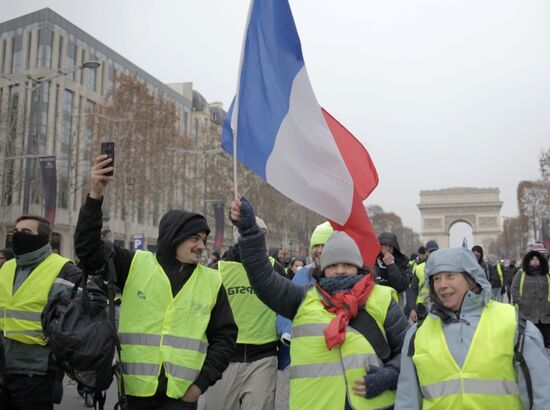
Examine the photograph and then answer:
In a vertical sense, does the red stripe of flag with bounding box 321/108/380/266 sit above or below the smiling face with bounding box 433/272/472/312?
above

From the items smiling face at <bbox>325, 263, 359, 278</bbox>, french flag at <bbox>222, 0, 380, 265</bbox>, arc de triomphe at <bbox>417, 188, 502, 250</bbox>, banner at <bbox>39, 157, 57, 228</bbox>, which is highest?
arc de triomphe at <bbox>417, 188, 502, 250</bbox>

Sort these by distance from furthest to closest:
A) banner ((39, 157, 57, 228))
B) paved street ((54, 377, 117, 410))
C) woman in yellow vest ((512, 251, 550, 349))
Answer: banner ((39, 157, 57, 228)) → woman in yellow vest ((512, 251, 550, 349)) → paved street ((54, 377, 117, 410))

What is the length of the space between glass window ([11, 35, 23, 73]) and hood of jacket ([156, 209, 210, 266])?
42531mm

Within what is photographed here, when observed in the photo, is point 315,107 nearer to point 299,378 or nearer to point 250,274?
point 250,274

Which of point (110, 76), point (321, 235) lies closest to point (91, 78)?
point (110, 76)

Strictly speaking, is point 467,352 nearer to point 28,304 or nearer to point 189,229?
point 189,229

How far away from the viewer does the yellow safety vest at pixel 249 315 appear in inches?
177

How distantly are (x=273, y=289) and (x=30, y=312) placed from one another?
182 centimetres

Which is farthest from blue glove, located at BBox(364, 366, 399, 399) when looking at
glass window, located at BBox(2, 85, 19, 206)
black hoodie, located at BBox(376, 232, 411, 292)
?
glass window, located at BBox(2, 85, 19, 206)

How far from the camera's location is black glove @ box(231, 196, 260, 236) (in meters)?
3.29

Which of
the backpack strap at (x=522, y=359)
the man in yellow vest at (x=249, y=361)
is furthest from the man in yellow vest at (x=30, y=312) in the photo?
the backpack strap at (x=522, y=359)

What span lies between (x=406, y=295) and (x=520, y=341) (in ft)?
21.9

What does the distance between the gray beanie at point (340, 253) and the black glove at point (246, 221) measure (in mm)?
493

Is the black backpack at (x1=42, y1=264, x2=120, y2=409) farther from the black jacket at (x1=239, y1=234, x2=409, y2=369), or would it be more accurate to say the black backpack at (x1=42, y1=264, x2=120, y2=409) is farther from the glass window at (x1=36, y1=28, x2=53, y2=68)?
the glass window at (x1=36, y1=28, x2=53, y2=68)
